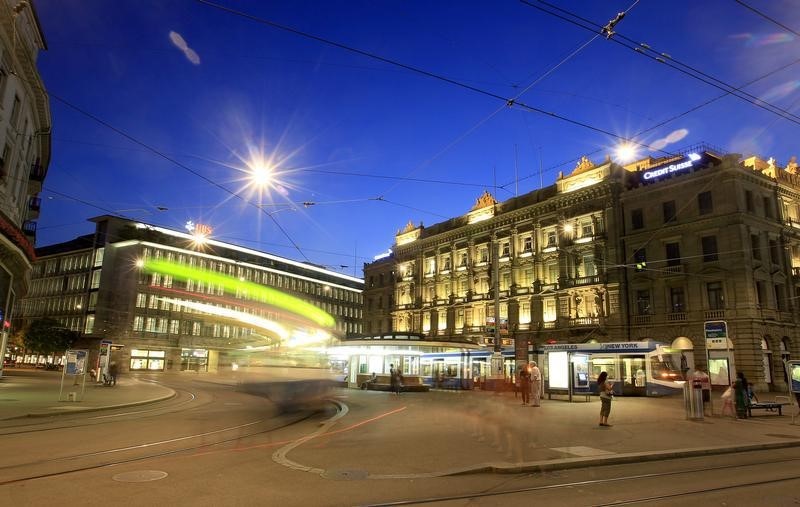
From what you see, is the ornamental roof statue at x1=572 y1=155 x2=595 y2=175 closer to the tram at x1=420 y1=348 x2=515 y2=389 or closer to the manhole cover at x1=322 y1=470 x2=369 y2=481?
the tram at x1=420 y1=348 x2=515 y2=389

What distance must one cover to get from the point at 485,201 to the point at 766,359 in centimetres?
3122

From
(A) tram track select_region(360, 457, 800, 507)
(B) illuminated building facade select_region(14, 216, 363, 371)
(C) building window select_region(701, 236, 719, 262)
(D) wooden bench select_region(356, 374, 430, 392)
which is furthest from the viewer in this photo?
(B) illuminated building facade select_region(14, 216, 363, 371)

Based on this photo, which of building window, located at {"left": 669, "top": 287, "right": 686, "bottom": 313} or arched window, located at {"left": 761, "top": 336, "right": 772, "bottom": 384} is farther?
building window, located at {"left": 669, "top": 287, "right": 686, "bottom": 313}

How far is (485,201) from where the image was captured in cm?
6194

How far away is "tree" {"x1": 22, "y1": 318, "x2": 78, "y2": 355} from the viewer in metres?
69.9

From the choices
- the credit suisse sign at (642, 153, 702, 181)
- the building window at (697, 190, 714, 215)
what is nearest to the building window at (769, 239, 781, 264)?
the building window at (697, 190, 714, 215)

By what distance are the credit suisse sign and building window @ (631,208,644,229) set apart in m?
2.90

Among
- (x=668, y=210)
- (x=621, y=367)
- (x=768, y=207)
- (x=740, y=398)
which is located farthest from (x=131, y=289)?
(x=740, y=398)

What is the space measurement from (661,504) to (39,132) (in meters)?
38.4

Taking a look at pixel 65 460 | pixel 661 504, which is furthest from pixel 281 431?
pixel 661 504

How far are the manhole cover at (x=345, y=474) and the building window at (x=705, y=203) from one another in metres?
42.2

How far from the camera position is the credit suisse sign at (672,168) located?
43.7 metres

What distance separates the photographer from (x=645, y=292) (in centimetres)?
4566

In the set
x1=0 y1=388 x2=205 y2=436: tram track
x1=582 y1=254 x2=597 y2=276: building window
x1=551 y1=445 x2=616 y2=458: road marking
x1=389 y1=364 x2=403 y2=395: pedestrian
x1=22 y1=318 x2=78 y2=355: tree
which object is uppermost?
x1=582 y1=254 x2=597 y2=276: building window
